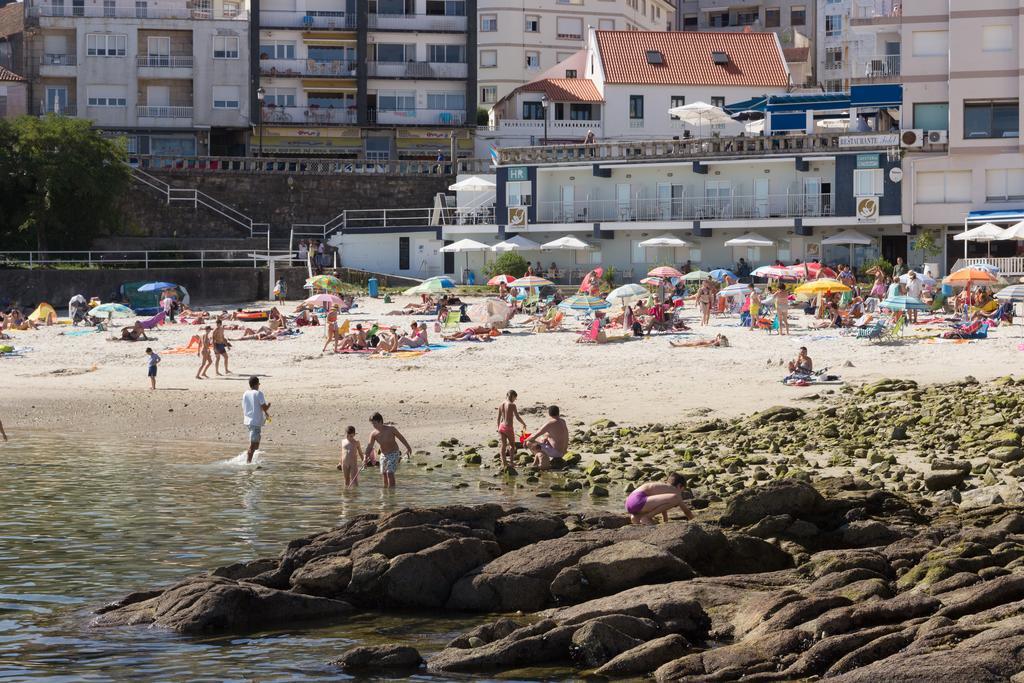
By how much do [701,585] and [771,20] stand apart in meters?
78.3

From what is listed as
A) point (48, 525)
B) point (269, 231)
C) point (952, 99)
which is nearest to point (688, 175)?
point (952, 99)

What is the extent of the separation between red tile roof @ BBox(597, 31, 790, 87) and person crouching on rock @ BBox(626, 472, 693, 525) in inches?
1904

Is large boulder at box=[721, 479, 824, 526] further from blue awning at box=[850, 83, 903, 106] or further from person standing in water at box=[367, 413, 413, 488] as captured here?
blue awning at box=[850, 83, 903, 106]

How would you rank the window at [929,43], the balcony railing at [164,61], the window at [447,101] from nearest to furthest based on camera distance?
the window at [929,43], the balcony railing at [164,61], the window at [447,101]

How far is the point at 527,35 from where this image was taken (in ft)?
244

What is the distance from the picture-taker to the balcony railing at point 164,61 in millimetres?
63406

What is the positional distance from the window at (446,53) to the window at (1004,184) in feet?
85.2

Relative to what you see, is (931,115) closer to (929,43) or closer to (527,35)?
(929,43)

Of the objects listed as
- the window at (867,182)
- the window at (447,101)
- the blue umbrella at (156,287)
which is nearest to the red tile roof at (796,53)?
the window at (447,101)

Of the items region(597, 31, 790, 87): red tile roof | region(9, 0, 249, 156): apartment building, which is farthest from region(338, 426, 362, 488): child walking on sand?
region(9, 0, 249, 156): apartment building

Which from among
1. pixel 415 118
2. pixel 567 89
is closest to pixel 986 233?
pixel 567 89

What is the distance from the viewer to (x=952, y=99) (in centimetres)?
4916

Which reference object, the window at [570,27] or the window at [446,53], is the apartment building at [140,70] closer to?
the window at [446,53]

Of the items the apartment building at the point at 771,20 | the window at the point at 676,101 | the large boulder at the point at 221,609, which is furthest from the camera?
the apartment building at the point at 771,20
